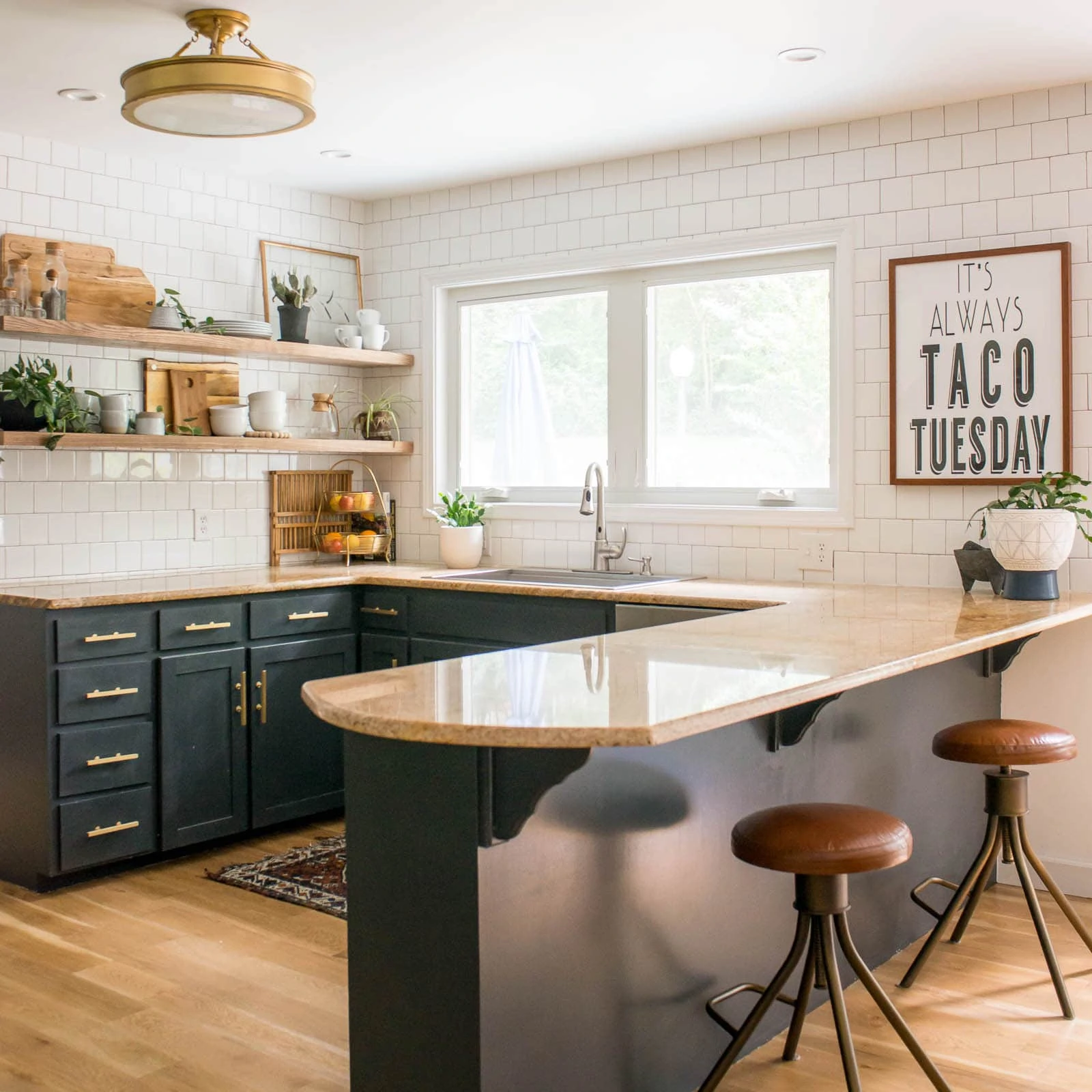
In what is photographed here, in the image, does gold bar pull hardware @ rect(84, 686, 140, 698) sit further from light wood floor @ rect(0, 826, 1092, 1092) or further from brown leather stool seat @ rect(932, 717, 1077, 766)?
brown leather stool seat @ rect(932, 717, 1077, 766)

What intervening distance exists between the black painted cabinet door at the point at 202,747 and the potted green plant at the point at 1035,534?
8.57 ft

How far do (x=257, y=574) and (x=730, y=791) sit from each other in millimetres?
2669

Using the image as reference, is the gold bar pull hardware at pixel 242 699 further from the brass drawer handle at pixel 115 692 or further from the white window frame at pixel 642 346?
the white window frame at pixel 642 346

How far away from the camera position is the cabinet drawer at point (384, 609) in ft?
15.8

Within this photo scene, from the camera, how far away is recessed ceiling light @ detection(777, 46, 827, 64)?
368 cm

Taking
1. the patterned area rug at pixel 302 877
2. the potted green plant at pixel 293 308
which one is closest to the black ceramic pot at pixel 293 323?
the potted green plant at pixel 293 308

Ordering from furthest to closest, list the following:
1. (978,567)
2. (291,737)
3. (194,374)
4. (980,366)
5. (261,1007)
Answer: (194,374), (291,737), (980,366), (978,567), (261,1007)

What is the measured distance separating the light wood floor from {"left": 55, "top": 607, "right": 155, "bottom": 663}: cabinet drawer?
0.78m

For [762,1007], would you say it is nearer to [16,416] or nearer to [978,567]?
Result: [978,567]

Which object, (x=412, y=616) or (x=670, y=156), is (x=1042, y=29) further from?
(x=412, y=616)

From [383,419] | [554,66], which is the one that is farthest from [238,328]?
[554,66]

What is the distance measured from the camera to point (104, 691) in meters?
4.10

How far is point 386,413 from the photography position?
5734mm

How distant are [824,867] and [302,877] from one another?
90.5 inches
